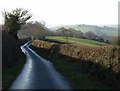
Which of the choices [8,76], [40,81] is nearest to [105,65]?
[40,81]

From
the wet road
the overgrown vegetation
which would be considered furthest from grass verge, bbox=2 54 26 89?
the overgrown vegetation

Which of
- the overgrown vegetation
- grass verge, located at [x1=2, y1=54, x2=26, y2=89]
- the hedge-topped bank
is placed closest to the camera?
the hedge-topped bank

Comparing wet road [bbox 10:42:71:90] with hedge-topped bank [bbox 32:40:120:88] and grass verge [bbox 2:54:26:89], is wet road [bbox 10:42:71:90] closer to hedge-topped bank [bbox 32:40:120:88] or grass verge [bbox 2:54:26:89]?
grass verge [bbox 2:54:26:89]

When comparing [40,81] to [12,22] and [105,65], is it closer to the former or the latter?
[105,65]

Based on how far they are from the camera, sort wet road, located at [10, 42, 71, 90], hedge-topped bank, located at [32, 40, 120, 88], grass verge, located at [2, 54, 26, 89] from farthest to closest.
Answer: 1. grass verge, located at [2, 54, 26, 89]
2. wet road, located at [10, 42, 71, 90]
3. hedge-topped bank, located at [32, 40, 120, 88]

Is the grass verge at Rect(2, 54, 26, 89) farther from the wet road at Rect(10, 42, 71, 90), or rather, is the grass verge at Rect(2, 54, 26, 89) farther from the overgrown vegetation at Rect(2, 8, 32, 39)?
the overgrown vegetation at Rect(2, 8, 32, 39)

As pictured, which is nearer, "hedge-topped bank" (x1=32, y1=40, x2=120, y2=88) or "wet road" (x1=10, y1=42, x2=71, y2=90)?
"hedge-topped bank" (x1=32, y1=40, x2=120, y2=88)

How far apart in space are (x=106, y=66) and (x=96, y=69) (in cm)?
192

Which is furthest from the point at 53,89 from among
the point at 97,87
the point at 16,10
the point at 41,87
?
the point at 16,10

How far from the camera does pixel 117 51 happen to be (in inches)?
663

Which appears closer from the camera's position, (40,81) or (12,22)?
(40,81)

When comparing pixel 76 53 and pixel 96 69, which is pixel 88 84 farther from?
pixel 76 53

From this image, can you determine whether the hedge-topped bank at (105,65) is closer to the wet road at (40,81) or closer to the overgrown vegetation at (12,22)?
the wet road at (40,81)

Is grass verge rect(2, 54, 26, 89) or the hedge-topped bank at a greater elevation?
the hedge-topped bank
